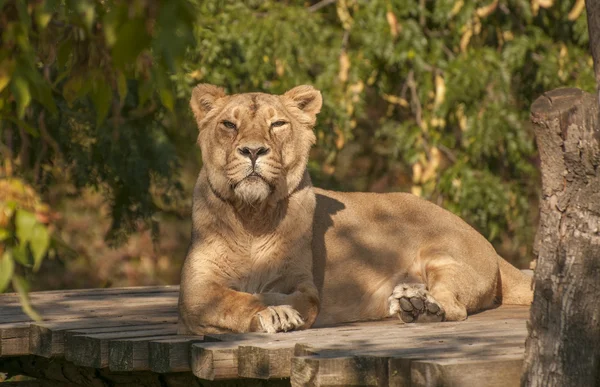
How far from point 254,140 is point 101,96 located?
2527mm

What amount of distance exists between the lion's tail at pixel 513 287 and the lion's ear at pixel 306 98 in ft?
4.44

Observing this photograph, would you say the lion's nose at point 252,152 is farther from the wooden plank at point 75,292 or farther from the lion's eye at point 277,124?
the wooden plank at point 75,292

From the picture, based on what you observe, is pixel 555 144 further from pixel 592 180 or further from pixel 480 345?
pixel 480 345

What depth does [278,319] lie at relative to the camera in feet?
14.5

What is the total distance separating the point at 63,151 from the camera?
27.9ft

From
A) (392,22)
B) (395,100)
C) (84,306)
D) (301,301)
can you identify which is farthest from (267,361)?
(395,100)

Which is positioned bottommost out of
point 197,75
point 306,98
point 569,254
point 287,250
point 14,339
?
point 14,339

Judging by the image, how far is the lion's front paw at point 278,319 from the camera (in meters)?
4.41

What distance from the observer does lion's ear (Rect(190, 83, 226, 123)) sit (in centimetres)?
516

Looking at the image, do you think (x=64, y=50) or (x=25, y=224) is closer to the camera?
(x=25, y=224)

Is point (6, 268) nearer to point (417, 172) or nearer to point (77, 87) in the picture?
point (77, 87)

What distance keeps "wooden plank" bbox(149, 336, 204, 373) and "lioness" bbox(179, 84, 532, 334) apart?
0.33 meters

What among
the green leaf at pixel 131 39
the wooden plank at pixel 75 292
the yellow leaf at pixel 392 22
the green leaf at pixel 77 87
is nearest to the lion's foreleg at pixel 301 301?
the wooden plank at pixel 75 292

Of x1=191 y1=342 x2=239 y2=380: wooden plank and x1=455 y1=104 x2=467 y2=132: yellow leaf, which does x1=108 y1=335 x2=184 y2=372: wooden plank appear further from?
x1=455 y1=104 x2=467 y2=132: yellow leaf
